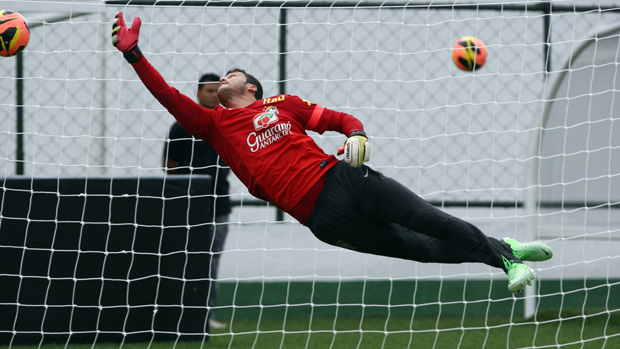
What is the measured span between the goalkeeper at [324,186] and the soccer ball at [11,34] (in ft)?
3.08

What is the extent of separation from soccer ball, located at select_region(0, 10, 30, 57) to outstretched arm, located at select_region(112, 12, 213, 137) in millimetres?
899

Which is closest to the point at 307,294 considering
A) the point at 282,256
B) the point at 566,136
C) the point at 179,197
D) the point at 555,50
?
the point at 282,256

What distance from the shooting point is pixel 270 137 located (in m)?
4.53

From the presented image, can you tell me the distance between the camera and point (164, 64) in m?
7.25

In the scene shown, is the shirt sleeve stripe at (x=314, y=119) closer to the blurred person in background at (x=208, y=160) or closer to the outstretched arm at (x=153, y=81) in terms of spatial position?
the outstretched arm at (x=153, y=81)

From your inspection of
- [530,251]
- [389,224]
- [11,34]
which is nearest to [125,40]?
[11,34]

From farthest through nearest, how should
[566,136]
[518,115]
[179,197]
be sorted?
[518,115] < [566,136] < [179,197]

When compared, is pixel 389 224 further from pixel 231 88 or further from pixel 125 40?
pixel 125 40

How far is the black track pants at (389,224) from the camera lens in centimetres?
436

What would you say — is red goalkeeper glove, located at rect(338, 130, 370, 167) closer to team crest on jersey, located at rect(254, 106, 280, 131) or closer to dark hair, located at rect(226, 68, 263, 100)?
team crest on jersey, located at rect(254, 106, 280, 131)

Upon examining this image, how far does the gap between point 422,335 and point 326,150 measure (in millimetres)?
1843

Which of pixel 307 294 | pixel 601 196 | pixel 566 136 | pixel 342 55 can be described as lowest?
pixel 307 294

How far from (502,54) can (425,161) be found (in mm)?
1137

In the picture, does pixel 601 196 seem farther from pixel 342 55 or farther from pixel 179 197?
pixel 179 197
